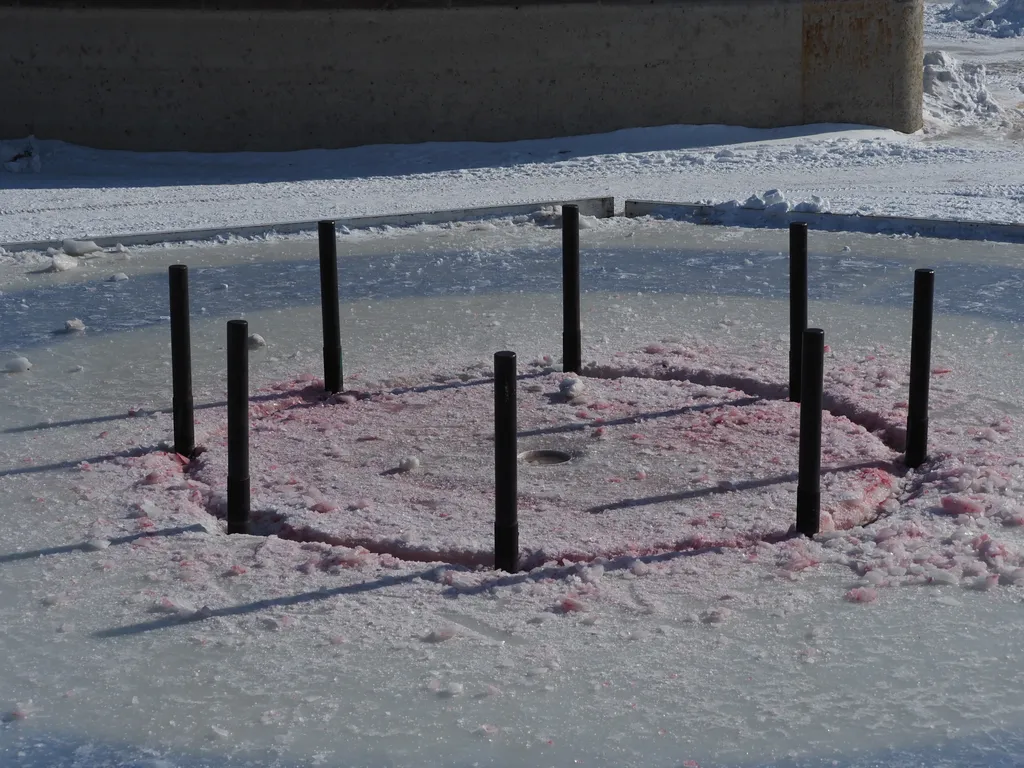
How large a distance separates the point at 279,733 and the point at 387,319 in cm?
513

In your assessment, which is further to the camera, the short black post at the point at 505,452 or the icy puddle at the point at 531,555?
the short black post at the point at 505,452

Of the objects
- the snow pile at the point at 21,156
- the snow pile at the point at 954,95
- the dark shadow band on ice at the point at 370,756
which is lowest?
the dark shadow band on ice at the point at 370,756

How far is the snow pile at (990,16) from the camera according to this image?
3859cm

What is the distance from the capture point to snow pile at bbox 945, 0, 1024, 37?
127 feet

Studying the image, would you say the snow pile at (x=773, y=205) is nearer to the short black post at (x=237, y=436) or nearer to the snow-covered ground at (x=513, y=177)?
the snow-covered ground at (x=513, y=177)

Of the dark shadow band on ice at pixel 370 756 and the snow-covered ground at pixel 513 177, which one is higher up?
the snow-covered ground at pixel 513 177

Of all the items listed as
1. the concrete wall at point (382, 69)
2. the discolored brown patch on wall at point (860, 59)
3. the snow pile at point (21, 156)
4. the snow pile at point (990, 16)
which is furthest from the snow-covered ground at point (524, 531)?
the snow pile at point (990, 16)

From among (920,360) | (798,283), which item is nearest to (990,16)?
(798,283)

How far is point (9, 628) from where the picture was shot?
4.56 meters

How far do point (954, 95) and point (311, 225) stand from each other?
12905 mm

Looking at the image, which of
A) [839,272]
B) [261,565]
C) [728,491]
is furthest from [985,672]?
[839,272]

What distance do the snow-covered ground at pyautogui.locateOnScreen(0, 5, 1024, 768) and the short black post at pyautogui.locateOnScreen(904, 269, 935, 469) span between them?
0.18 m

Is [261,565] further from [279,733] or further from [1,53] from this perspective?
[1,53]

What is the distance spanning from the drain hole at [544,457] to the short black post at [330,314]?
140cm
